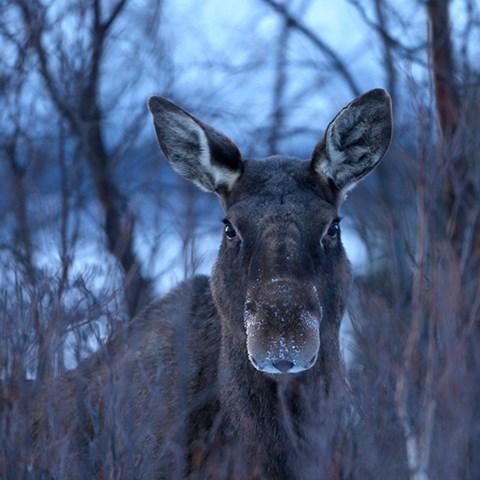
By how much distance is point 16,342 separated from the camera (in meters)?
5.42

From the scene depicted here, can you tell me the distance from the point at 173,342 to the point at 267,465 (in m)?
1.25

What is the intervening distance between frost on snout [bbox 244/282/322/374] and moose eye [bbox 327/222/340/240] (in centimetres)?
85

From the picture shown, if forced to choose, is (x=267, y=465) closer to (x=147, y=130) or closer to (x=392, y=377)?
(x=392, y=377)

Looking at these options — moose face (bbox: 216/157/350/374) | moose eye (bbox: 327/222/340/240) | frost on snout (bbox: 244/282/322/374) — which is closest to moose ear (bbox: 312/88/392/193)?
moose face (bbox: 216/157/350/374)

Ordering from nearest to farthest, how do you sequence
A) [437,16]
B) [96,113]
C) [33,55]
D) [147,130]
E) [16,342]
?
[16,342], [437,16], [33,55], [96,113], [147,130]

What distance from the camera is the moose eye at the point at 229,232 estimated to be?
266 inches

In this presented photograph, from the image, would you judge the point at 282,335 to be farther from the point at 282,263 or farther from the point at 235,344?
the point at 235,344

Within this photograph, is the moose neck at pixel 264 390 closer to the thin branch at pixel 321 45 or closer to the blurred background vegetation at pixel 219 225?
the blurred background vegetation at pixel 219 225

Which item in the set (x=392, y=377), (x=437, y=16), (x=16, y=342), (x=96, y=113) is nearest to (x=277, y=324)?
(x=392, y=377)

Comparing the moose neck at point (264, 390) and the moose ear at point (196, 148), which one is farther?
the moose ear at point (196, 148)

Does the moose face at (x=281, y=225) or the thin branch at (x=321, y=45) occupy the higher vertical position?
the thin branch at (x=321, y=45)

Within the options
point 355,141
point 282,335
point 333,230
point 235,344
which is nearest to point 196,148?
point 355,141

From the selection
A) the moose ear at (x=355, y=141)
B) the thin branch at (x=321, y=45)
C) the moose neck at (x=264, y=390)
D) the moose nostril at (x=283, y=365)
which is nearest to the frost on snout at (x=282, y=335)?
the moose nostril at (x=283, y=365)

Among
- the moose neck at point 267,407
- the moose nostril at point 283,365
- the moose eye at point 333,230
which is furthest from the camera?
the moose eye at point 333,230
